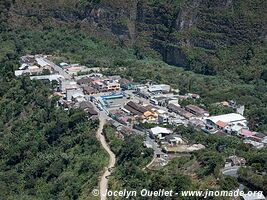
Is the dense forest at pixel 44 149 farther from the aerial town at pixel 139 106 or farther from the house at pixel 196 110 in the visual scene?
the house at pixel 196 110

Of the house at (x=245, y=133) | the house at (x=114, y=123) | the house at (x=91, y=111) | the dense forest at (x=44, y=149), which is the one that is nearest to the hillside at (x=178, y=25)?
the house at (x=245, y=133)

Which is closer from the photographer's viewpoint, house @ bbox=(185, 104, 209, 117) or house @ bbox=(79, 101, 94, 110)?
house @ bbox=(185, 104, 209, 117)

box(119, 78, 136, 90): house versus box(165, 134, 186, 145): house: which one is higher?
box(165, 134, 186, 145): house

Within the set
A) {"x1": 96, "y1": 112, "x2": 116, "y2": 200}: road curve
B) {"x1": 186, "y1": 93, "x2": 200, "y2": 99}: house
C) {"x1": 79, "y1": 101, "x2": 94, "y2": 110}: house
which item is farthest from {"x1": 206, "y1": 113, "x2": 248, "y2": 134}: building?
{"x1": 79, "y1": 101, "x2": 94, "y2": 110}: house

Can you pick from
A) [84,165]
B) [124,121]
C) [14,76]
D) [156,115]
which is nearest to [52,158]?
[84,165]

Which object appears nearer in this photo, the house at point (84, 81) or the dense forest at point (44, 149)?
the dense forest at point (44, 149)

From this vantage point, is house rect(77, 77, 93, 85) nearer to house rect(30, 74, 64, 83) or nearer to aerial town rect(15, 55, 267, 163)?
aerial town rect(15, 55, 267, 163)

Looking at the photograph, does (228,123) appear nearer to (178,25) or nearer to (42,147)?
(42,147)
